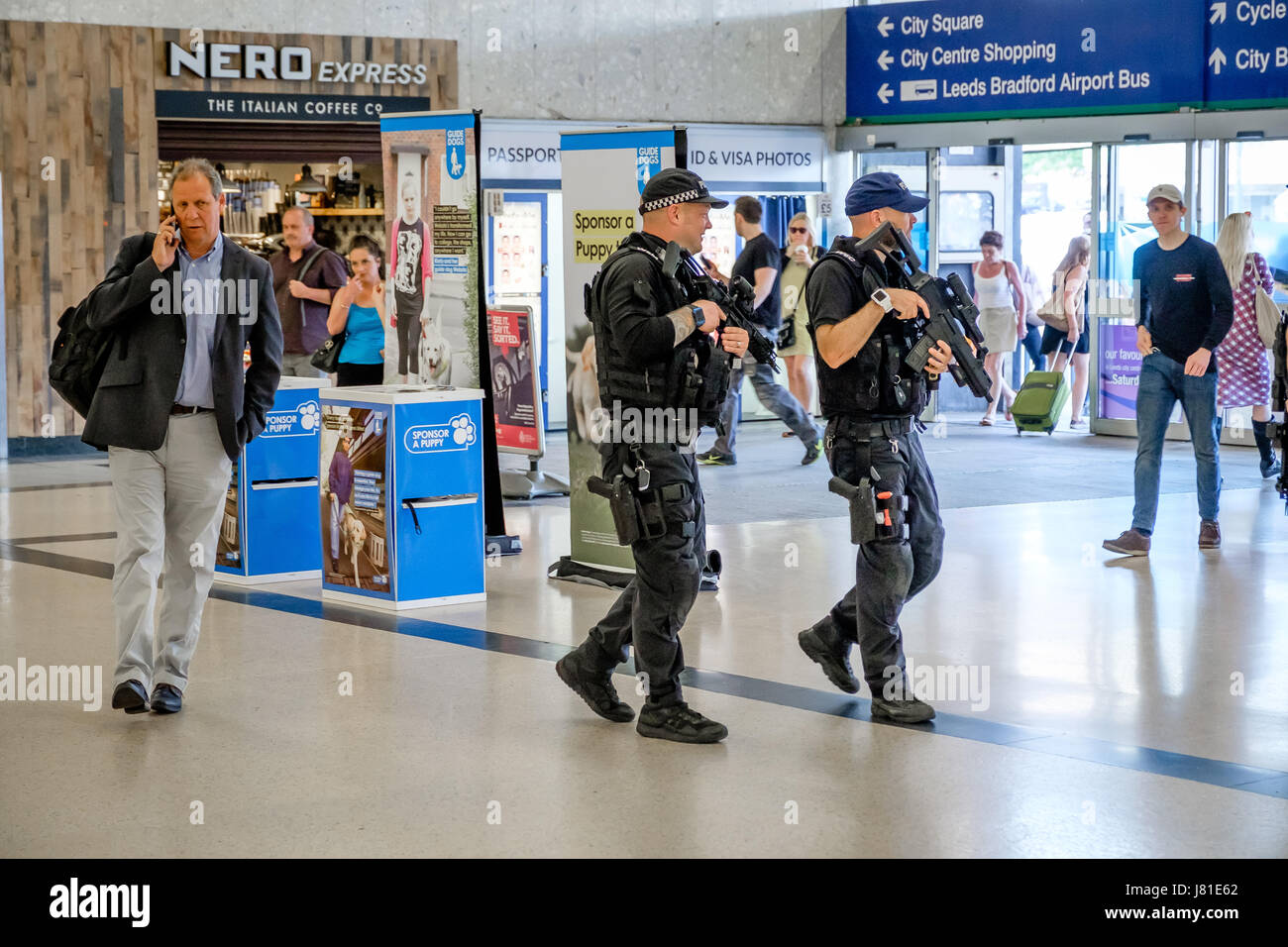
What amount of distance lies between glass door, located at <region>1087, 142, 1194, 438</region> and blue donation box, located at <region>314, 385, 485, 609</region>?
27.7 ft

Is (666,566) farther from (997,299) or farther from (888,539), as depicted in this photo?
(997,299)

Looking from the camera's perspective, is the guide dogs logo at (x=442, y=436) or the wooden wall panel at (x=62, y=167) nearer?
the guide dogs logo at (x=442, y=436)

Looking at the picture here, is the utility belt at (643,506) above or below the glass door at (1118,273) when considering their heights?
below

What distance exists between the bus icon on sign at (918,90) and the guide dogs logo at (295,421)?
9178mm

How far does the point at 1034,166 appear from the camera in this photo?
58.3 feet

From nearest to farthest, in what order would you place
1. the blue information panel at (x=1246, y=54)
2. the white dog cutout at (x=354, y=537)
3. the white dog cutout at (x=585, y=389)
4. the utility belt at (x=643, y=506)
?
the utility belt at (x=643, y=506), the white dog cutout at (x=354, y=537), the white dog cutout at (x=585, y=389), the blue information panel at (x=1246, y=54)

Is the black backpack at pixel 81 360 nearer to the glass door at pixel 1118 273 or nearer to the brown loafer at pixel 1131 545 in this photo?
the brown loafer at pixel 1131 545

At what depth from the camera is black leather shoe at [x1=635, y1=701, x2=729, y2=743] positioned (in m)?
5.22

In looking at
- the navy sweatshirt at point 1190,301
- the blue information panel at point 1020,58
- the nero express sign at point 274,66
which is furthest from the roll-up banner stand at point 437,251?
the blue information panel at point 1020,58

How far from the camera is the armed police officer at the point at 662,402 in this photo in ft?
17.0

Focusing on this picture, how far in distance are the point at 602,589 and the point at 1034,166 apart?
11288mm

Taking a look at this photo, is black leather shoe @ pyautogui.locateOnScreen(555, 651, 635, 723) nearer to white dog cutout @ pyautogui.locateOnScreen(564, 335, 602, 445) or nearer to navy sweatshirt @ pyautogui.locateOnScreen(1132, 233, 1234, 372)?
white dog cutout @ pyautogui.locateOnScreen(564, 335, 602, 445)

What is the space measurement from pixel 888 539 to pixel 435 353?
3640 millimetres

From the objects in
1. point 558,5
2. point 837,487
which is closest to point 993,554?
point 837,487
